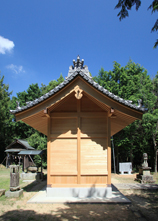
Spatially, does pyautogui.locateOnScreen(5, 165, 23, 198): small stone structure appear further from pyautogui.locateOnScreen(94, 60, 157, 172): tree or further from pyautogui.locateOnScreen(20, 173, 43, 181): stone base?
pyautogui.locateOnScreen(94, 60, 157, 172): tree

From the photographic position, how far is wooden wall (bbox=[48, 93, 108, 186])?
6.66 metres

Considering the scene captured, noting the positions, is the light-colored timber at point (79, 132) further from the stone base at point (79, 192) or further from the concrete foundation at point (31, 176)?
the concrete foundation at point (31, 176)

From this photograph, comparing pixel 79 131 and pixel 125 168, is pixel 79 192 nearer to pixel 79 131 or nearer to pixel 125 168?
pixel 79 131

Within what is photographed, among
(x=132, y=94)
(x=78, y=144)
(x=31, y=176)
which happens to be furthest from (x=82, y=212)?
(x=132, y=94)

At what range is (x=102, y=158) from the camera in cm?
676

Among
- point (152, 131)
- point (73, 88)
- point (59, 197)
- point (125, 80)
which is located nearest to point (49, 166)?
point (59, 197)

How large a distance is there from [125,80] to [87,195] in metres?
17.6

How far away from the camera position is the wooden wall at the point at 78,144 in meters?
6.66

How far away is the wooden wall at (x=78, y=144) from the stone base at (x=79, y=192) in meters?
0.19

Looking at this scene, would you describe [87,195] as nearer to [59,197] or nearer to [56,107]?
[59,197]

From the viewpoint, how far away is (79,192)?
6512mm

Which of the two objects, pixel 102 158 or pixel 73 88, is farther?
pixel 102 158

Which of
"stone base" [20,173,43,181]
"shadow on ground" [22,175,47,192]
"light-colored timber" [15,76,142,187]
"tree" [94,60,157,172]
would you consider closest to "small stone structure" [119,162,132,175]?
"tree" [94,60,157,172]

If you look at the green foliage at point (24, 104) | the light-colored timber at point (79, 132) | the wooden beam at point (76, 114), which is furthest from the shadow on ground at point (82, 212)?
the green foliage at point (24, 104)
